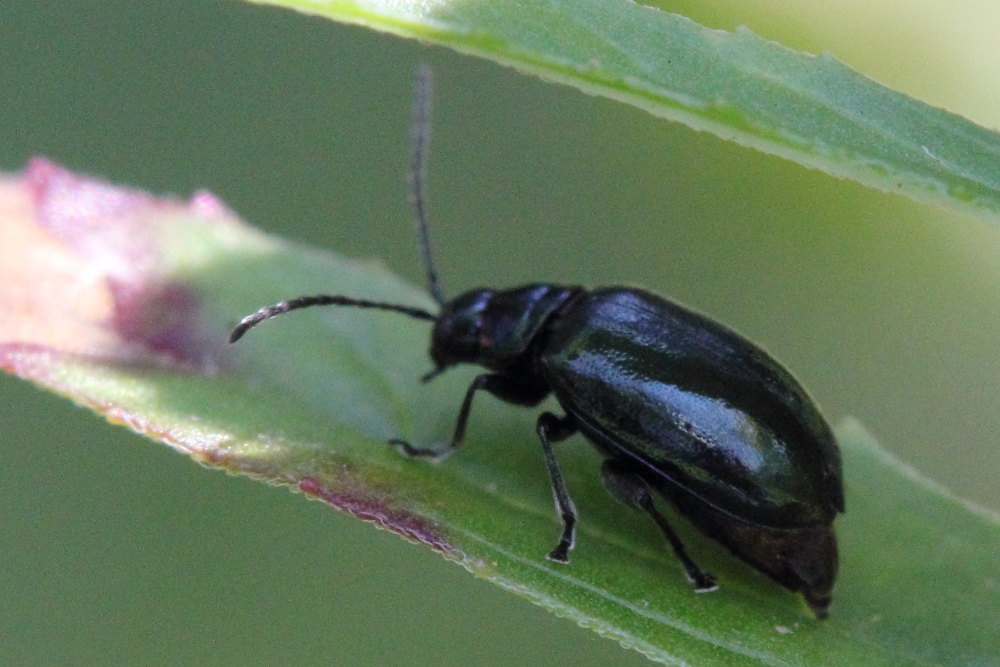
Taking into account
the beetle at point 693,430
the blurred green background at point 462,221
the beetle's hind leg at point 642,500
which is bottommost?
the blurred green background at point 462,221

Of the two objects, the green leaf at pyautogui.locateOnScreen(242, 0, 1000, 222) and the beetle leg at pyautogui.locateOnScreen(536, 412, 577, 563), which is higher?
the green leaf at pyautogui.locateOnScreen(242, 0, 1000, 222)

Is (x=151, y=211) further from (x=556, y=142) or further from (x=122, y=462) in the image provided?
(x=556, y=142)

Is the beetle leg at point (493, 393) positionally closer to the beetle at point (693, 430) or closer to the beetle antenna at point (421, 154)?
the beetle at point (693, 430)

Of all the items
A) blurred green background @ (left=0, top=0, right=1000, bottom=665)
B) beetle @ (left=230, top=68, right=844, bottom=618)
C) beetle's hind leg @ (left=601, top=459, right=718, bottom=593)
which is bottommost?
blurred green background @ (left=0, top=0, right=1000, bottom=665)

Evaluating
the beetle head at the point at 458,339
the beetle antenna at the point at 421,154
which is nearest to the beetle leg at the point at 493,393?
the beetle head at the point at 458,339

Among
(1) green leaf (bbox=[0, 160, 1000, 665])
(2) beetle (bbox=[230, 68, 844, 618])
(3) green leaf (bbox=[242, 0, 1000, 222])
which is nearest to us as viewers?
(3) green leaf (bbox=[242, 0, 1000, 222])

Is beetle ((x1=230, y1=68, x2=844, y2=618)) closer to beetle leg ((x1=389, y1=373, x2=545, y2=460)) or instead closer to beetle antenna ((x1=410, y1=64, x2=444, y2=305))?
beetle leg ((x1=389, y1=373, x2=545, y2=460))

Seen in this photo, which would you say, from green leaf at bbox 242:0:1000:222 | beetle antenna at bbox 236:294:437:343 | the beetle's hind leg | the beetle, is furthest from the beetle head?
green leaf at bbox 242:0:1000:222
